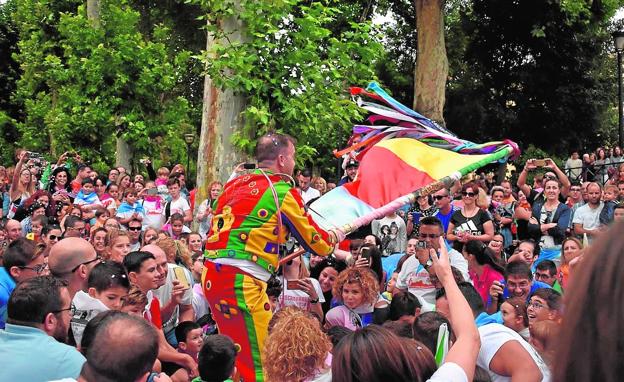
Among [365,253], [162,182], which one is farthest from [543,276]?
[162,182]

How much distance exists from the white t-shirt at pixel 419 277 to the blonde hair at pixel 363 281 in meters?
Answer: 0.63

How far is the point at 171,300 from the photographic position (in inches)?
250

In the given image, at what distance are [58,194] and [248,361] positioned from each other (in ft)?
27.2

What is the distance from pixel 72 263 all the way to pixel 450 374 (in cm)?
328

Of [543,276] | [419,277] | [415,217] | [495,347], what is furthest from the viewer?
[415,217]

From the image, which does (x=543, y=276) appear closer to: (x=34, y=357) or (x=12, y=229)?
(x=34, y=357)

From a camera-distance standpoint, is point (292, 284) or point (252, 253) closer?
point (252, 253)

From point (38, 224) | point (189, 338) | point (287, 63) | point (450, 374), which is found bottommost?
point (189, 338)

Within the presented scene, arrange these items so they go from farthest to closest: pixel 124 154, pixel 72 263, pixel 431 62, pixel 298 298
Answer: pixel 431 62 → pixel 124 154 → pixel 298 298 → pixel 72 263

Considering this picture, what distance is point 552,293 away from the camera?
4957 millimetres

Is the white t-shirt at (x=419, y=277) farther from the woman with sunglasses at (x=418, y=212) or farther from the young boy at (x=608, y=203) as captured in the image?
the young boy at (x=608, y=203)

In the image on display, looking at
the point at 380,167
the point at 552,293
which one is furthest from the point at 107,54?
the point at 552,293

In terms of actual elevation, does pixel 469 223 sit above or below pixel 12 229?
above

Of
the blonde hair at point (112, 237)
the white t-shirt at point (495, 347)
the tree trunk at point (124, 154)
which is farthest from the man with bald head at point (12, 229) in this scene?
the tree trunk at point (124, 154)
